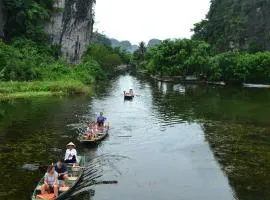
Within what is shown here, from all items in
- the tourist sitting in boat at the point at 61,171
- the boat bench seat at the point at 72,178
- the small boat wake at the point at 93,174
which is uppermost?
the tourist sitting in boat at the point at 61,171

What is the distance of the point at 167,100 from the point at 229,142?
28.7 m

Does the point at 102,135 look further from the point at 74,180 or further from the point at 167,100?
the point at 167,100

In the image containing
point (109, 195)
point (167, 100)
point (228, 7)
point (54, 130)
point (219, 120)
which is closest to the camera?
point (109, 195)

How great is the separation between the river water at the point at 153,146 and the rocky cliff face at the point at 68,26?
30.3 meters

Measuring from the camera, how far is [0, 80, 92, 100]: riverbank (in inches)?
2418

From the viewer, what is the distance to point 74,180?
2561cm

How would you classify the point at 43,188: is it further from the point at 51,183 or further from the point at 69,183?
the point at 69,183

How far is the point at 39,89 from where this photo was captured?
66.4 m

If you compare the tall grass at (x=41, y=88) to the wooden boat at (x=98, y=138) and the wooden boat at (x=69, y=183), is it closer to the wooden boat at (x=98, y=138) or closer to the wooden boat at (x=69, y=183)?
the wooden boat at (x=98, y=138)

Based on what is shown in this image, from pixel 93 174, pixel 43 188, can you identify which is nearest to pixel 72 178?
pixel 93 174

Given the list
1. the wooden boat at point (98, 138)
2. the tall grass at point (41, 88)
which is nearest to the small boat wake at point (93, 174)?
the wooden boat at point (98, 138)

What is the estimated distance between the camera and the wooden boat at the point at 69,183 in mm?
22534

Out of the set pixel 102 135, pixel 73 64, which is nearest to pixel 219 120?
pixel 102 135

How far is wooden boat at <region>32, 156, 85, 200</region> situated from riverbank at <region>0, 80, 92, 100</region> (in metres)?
33.7
